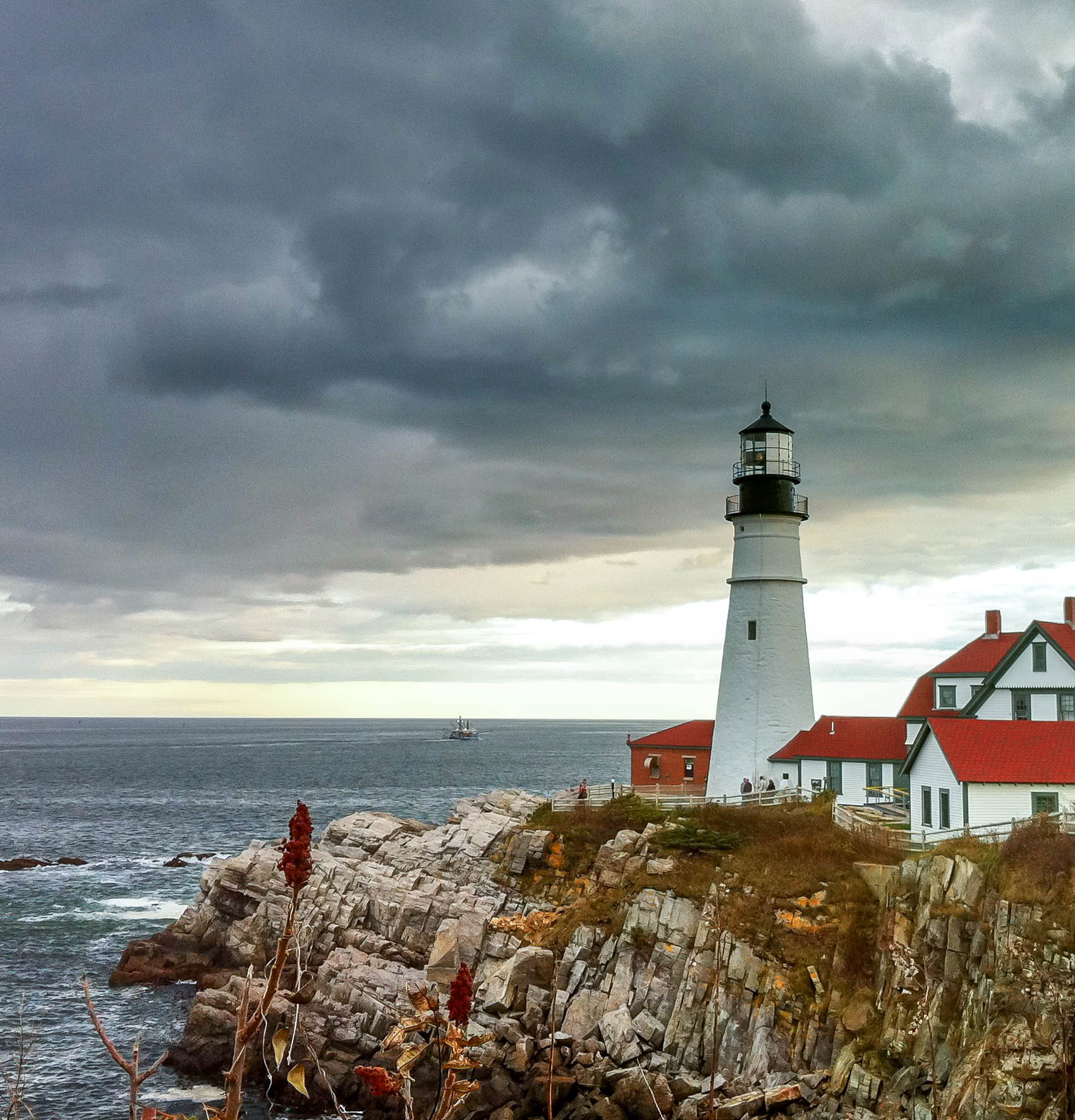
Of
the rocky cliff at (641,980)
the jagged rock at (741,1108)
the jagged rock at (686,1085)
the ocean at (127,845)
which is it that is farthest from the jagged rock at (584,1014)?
the ocean at (127,845)

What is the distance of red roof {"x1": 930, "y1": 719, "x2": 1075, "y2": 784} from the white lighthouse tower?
10.8 meters

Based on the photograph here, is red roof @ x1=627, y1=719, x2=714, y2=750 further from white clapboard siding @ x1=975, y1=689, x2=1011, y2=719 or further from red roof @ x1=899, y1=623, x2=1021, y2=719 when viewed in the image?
white clapboard siding @ x1=975, y1=689, x2=1011, y2=719

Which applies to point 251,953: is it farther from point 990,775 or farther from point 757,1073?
point 990,775

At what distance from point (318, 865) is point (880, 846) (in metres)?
21.7

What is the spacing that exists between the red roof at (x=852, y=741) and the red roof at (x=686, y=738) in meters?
6.22

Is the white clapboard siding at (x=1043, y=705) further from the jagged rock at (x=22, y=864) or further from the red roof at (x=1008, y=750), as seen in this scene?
the jagged rock at (x=22, y=864)

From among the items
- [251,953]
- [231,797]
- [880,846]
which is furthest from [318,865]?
[231,797]

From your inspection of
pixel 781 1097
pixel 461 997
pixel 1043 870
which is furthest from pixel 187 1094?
pixel 461 997

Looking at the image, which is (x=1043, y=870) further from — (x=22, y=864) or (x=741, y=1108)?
(x=22, y=864)

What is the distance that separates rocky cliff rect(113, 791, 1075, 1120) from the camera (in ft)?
85.8

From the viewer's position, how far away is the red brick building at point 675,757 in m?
52.6

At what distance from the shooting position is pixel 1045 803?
34.0 m

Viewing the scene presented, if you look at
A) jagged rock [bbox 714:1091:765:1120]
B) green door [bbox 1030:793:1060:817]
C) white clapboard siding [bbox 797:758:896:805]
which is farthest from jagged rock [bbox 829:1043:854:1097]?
white clapboard siding [bbox 797:758:896:805]

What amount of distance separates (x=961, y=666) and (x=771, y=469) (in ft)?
37.8
